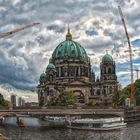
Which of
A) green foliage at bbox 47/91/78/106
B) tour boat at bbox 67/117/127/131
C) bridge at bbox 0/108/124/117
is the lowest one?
tour boat at bbox 67/117/127/131

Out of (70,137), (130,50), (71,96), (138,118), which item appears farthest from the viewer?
(71,96)

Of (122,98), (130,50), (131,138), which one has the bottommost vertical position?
(131,138)

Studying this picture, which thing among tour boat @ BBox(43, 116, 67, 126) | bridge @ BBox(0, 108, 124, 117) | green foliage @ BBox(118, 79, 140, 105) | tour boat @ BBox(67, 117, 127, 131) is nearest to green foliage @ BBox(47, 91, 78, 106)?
green foliage @ BBox(118, 79, 140, 105)

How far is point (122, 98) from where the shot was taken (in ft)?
Answer: 583

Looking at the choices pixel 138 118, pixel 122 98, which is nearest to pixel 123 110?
pixel 138 118

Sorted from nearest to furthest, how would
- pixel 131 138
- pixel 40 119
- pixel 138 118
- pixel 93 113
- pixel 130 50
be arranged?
pixel 131 138
pixel 93 113
pixel 138 118
pixel 40 119
pixel 130 50

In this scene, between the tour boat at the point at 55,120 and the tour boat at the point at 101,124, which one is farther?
the tour boat at the point at 55,120

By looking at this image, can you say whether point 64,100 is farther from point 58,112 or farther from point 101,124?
point 101,124

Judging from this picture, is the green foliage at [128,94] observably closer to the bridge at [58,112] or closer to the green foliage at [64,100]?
the green foliage at [64,100]

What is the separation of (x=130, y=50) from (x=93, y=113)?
4524 centimetres

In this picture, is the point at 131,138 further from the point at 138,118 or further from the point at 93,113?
the point at 138,118

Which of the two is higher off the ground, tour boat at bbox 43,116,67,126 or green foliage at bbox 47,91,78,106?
green foliage at bbox 47,91,78,106

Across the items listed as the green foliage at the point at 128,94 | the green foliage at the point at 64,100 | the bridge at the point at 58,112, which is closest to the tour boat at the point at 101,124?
the bridge at the point at 58,112

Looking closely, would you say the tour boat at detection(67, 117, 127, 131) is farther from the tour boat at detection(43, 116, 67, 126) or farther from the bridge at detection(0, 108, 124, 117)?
the tour boat at detection(43, 116, 67, 126)
